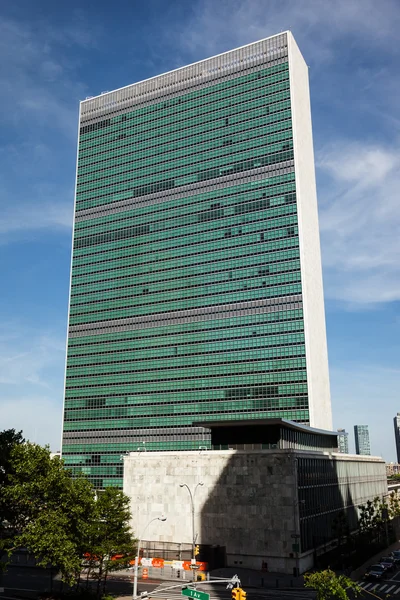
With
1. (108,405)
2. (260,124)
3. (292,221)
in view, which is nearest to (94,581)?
(108,405)

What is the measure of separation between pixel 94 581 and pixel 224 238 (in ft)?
322

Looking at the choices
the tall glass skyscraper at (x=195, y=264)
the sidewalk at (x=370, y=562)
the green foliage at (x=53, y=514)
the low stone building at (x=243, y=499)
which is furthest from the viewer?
the tall glass skyscraper at (x=195, y=264)

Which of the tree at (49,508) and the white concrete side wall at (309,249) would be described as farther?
the white concrete side wall at (309,249)

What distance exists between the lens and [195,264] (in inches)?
6319

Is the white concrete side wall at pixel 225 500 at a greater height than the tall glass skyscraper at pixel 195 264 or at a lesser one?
lesser

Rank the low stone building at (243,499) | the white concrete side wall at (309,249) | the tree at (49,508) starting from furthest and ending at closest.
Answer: the white concrete side wall at (309,249) < the low stone building at (243,499) < the tree at (49,508)

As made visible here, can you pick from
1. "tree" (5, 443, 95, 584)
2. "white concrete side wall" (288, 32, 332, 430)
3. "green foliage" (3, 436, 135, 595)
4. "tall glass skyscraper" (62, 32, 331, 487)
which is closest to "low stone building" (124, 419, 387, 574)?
"green foliage" (3, 436, 135, 595)

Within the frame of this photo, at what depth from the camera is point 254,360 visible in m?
144

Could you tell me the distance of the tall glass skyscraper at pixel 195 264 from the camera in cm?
14450

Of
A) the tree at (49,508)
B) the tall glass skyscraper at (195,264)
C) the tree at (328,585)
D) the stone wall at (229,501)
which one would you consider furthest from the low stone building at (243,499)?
the tall glass skyscraper at (195,264)

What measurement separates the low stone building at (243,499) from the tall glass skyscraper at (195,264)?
37.3 m

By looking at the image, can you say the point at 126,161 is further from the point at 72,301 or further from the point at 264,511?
the point at 264,511

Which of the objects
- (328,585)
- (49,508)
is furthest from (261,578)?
(49,508)

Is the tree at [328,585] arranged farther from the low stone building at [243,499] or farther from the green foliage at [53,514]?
the low stone building at [243,499]
